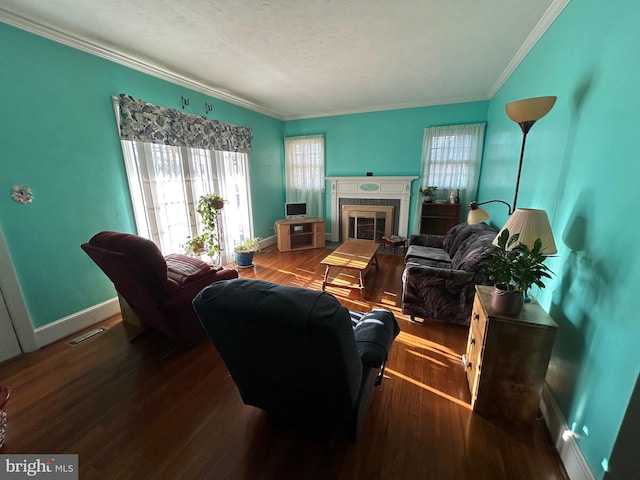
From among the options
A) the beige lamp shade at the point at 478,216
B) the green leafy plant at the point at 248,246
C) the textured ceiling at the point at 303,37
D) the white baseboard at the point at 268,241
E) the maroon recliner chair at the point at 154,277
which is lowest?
the white baseboard at the point at 268,241

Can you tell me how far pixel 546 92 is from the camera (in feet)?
6.46

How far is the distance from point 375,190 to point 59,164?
4353mm

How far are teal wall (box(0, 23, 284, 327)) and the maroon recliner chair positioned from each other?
0.61 m

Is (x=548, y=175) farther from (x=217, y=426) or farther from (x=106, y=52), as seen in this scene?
(x=106, y=52)

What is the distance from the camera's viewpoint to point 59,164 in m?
2.17

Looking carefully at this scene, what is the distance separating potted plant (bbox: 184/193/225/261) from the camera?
3344mm

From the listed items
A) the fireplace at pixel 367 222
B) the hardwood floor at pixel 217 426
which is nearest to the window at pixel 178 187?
the hardwood floor at pixel 217 426

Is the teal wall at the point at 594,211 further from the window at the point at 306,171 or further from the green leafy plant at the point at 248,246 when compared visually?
the window at the point at 306,171

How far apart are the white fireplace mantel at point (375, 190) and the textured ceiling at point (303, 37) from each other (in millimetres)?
1636

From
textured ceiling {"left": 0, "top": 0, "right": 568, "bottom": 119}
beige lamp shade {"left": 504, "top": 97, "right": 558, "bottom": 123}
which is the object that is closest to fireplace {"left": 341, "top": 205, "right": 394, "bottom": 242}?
textured ceiling {"left": 0, "top": 0, "right": 568, "bottom": 119}

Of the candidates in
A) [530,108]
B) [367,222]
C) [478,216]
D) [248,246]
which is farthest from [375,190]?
[530,108]

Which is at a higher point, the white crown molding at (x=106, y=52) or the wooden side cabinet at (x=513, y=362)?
the white crown molding at (x=106, y=52)

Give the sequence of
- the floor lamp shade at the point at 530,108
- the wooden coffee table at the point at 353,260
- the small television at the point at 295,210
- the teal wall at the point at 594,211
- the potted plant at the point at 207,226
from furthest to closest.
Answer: the small television at the point at 295,210, the potted plant at the point at 207,226, the wooden coffee table at the point at 353,260, the floor lamp shade at the point at 530,108, the teal wall at the point at 594,211

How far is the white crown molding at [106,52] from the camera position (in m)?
1.88
